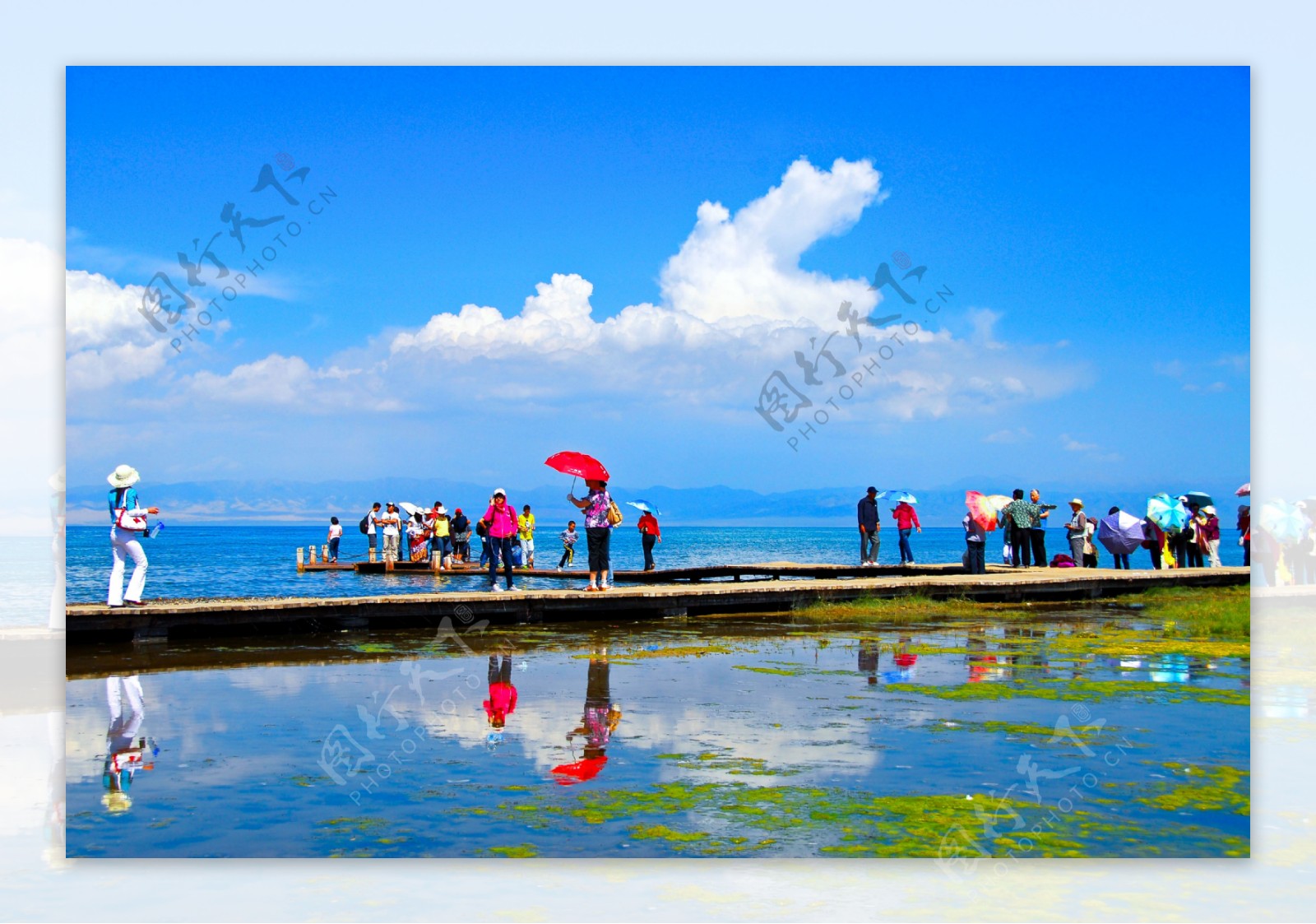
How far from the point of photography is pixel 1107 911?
21.6 feet

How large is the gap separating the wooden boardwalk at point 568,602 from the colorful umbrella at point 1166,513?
154 centimetres

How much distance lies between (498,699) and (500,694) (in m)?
0.28

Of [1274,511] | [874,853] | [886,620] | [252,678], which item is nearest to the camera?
[874,853]

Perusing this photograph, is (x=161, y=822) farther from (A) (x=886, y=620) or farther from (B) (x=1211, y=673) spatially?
(A) (x=886, y=620)

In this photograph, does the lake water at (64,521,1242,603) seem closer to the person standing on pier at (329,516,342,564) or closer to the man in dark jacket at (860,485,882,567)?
the person standing on pier at (329,516,342,564)

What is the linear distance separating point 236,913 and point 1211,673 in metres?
10.3

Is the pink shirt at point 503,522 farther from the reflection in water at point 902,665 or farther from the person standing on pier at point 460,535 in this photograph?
the person standing on pier at point 460,535

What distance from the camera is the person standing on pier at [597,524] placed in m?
18.7

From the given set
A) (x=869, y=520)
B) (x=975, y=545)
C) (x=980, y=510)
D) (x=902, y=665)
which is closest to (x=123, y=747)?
(x=902, y=665)

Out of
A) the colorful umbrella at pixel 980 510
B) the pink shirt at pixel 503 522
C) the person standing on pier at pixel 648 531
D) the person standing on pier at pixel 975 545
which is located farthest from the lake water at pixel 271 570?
the colorful umbrella at pixel 980 510

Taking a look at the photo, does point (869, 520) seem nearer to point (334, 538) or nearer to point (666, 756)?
point (666, 756)

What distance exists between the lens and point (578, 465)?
19.3 m

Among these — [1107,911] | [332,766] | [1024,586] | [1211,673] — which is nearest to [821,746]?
[1107,911]

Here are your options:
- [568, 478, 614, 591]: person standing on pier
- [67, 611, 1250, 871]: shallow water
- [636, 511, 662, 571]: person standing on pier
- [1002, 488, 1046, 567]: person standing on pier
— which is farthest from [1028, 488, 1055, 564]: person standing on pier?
[67, 611, 1250, 871]: shallow water
